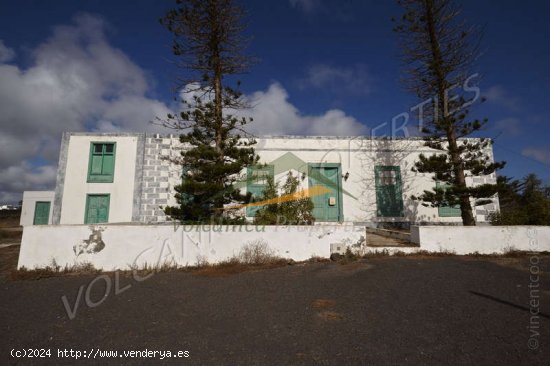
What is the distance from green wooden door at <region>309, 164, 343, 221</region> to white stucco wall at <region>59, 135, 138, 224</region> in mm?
8059

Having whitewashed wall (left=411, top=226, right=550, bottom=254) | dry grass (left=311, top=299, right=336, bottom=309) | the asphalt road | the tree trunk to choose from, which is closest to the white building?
the tree trunk

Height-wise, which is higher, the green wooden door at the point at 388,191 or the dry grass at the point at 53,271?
the green wooden door at the point at 388,191

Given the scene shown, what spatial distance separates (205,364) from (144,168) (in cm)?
1105

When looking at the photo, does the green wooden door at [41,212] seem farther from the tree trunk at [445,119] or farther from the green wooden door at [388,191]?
the tree trunk at [445,119]

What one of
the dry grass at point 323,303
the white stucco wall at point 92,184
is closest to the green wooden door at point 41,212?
the white stucco wall at point 92,184

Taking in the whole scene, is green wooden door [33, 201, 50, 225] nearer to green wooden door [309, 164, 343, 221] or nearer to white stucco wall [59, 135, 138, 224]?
white stucco wall [59, 135, 138, 224]

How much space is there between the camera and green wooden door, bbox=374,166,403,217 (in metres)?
11.9

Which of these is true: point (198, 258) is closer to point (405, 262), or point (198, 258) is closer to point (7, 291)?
point (7, 291)

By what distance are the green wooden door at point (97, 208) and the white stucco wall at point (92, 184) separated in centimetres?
15

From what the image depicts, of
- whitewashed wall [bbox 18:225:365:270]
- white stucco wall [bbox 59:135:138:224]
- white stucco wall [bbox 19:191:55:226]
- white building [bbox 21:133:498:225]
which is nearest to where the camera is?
whitewashed wall [bbox 18:225:365:270]

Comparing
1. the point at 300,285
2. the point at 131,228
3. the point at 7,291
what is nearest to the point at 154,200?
the point at 131,228

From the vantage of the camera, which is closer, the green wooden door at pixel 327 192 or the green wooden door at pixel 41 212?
the green wooden door at pixel 327 192

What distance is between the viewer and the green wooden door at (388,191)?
11.9 meters

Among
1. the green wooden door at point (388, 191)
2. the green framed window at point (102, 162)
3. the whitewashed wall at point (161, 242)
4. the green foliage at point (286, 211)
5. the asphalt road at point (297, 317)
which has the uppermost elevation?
the green framed window at point (102, 162)
